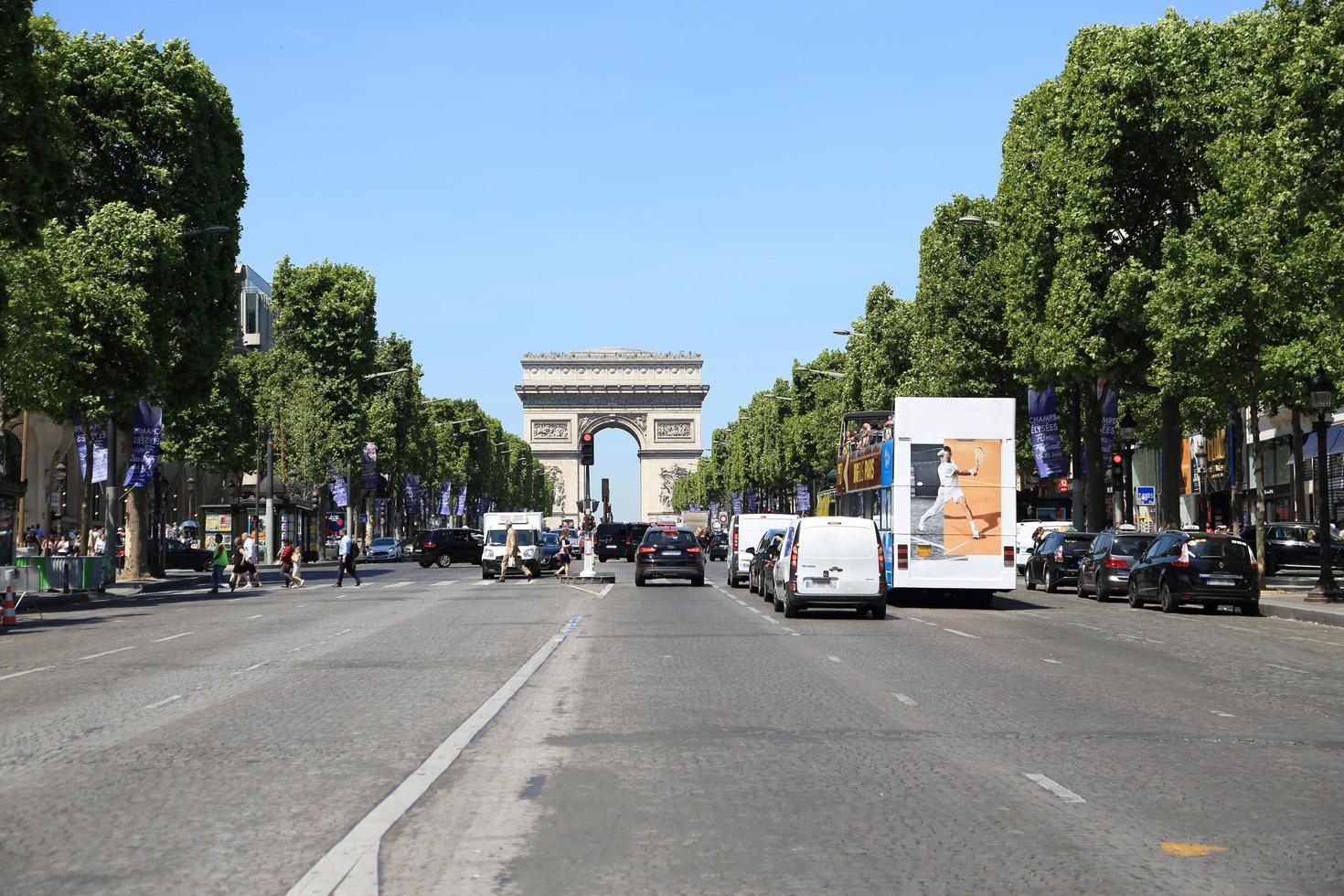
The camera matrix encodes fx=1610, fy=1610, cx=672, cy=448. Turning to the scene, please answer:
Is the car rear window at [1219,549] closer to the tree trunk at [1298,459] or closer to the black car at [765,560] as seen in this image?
the tree trunk at [1298,459]

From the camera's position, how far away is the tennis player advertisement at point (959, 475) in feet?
105

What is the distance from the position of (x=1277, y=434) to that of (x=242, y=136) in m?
41.8

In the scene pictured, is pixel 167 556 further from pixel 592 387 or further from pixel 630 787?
pixel 592 387

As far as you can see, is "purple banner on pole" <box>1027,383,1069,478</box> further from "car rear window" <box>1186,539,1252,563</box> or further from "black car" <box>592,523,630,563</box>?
"black car" <box>592,523,630,563</box>

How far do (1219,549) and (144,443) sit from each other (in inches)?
1219

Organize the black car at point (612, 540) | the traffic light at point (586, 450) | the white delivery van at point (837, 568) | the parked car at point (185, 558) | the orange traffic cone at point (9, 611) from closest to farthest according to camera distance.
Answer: the white delivery van at point (837, 568), the orange traffic cone at point (9, 611), the parked car at point (185, 558), the black car at point (612, 540), the traffic light at point (586, 450)

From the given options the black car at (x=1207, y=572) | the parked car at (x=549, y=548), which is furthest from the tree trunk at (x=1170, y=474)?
the parked car at (x=549, y=548)

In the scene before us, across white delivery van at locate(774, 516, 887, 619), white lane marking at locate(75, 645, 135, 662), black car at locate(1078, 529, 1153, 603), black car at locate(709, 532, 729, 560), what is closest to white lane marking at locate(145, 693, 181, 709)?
white lane marking at locate(75, 645, 135, 662)

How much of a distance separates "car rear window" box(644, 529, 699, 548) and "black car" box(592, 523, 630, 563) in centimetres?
3255

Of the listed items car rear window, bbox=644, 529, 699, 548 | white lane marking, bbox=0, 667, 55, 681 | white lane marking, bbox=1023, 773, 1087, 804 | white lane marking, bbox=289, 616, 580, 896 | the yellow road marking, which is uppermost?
car rear window, bbox=644, 529, 699, 548

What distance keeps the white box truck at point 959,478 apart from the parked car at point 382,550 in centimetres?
5773

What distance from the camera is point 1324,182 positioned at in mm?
29094

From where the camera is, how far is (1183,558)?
32.0m

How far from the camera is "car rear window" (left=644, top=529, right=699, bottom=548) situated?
45344 millimetres
